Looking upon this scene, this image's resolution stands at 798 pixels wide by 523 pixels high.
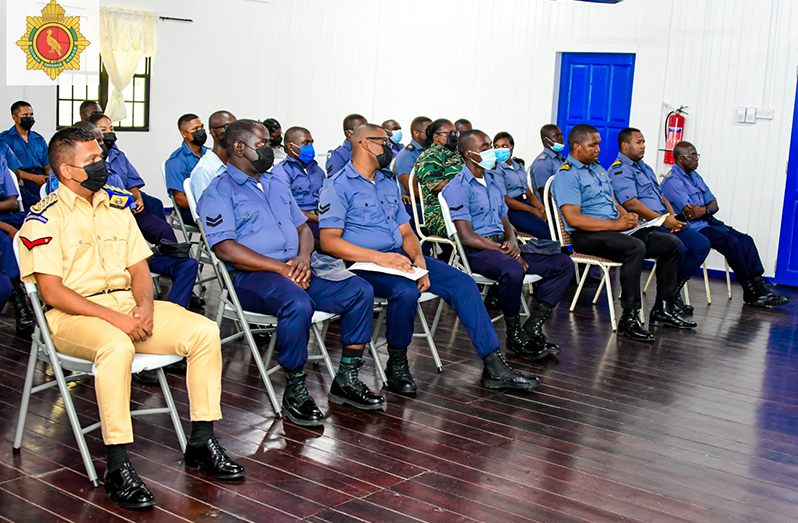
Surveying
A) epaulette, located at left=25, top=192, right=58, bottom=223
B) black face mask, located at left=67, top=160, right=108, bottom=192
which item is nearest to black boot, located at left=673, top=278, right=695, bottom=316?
black face mask, located at left=67, top=160, right=108, bottom=192

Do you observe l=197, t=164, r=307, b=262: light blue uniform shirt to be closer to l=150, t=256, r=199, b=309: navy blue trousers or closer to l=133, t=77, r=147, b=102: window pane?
l=150, t=256, r=199, b=309: navy blue trousers

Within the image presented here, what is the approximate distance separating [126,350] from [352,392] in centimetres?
135

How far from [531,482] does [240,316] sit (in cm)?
147

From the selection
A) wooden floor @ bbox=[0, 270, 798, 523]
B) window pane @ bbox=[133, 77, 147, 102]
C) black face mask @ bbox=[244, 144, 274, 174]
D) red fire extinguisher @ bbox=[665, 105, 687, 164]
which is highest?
window pane @ bbox=[133, 77, 147, 102]

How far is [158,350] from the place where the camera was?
122 inches

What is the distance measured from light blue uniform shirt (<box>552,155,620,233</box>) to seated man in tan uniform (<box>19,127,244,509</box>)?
327cm

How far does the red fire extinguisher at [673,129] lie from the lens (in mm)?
8688

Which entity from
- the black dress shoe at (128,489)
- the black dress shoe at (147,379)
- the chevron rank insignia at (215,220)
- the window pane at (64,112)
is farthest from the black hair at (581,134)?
the window pane at (64,112)

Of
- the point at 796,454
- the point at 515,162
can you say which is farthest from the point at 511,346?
the point at 515,162

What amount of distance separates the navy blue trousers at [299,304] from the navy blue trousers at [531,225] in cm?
330

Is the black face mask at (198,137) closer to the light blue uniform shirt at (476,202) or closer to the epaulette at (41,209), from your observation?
the light blue uniform shirt at (476,202)

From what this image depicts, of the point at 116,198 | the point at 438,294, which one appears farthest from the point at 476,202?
the point at 116,198

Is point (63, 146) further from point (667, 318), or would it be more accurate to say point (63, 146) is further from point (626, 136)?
point (626, 136)

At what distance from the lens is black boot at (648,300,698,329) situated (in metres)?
6.18
